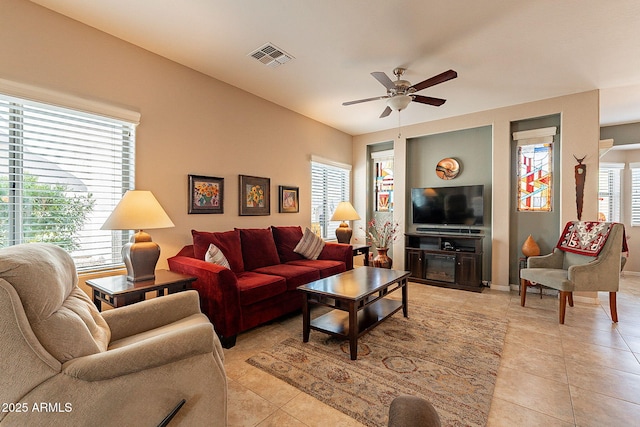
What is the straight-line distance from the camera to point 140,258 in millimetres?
2361

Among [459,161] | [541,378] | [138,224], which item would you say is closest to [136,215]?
[138,224]

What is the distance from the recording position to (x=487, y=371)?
6.97ft

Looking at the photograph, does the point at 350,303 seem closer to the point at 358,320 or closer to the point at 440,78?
the point at 358,320

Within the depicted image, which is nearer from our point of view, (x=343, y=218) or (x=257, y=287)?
(x=257, y=287)

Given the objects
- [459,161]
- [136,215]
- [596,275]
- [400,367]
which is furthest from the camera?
[459,161]

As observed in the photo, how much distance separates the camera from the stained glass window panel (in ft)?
13.9

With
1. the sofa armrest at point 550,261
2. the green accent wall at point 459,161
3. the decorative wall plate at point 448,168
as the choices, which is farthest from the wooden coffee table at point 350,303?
the decorative wall plate at point 448,168

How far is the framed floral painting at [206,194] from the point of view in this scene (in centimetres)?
326

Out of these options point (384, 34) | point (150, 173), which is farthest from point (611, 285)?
point (150, 173)

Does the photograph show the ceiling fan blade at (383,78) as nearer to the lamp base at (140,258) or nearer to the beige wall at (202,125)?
the beige wall at (202,125)

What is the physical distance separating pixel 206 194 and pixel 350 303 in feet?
7.09

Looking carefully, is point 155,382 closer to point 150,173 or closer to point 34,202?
point 34,202

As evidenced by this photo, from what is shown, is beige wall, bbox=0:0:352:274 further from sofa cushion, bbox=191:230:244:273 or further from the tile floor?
the tile floor

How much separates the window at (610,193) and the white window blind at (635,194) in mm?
190
